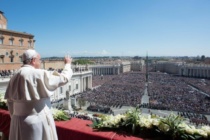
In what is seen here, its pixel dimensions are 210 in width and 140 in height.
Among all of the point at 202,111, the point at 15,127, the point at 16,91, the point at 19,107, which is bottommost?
the point at 202,111

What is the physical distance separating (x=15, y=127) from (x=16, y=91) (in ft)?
1.94

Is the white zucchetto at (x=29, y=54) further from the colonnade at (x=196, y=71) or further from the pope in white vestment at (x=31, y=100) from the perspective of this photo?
the colonnade at (x=196, y=71)

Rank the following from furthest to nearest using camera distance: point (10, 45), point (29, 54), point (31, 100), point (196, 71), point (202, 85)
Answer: point (196, 71)
point (202, 85)
point (10, 45)
point (29, 54)
point (31, 100)

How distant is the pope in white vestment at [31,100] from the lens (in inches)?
128

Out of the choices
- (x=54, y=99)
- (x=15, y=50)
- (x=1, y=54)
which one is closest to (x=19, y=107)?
(x=1, y=54)

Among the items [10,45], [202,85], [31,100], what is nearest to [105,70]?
[202,85]

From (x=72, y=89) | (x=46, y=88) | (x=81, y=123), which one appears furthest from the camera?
(x=72, y=89)

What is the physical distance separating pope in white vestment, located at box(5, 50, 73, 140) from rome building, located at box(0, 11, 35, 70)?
30.9 m

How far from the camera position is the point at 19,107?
10.9 feet

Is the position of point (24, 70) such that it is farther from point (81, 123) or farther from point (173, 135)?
point (173, 135)

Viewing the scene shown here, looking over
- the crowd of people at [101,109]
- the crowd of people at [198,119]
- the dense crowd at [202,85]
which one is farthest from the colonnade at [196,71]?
the crowd of people at [101,109]

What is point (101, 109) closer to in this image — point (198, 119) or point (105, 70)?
point (198, 119)

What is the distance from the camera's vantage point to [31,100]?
3254 millimetres

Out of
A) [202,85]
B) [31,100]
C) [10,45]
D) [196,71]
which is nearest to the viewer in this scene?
[31,100]
